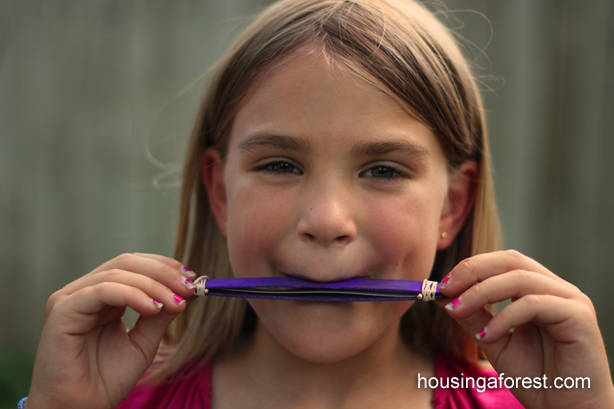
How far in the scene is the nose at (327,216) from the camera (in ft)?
5.43

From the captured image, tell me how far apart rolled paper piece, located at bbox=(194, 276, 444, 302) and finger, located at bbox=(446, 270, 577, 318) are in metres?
0.07

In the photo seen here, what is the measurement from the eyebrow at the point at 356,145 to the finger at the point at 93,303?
53 cm

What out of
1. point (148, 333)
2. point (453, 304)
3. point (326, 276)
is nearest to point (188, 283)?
point (148, 333)

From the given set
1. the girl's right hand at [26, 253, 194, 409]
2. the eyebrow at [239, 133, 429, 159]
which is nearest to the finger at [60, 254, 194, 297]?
the girl's right hand at [26, 253, 194, 409]

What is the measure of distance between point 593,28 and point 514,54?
0.58 meters

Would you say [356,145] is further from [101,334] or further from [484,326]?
[101,334]

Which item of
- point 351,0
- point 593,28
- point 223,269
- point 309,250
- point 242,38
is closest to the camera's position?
point 309,250

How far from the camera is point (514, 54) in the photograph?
4449 millimetres

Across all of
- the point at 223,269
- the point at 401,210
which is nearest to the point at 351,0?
the point at 401,210

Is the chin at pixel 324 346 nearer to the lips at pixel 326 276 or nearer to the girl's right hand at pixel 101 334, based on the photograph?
the lips at pixel 326 276

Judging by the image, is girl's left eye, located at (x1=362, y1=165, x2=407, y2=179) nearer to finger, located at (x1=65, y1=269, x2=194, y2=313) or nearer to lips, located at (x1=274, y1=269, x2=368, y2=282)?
lips, located at (x1=274, y1=269, x2=368, y2=282)

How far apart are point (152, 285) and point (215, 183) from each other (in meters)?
0.51

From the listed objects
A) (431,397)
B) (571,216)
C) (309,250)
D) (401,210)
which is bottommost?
(431,397)

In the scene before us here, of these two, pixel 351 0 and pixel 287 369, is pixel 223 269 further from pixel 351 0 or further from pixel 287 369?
pixel 351 0
